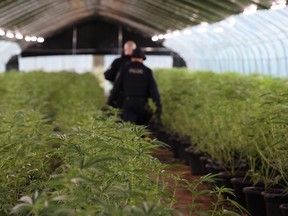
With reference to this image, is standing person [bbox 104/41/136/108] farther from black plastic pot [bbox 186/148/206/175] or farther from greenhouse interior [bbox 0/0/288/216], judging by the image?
black plastic pot [bbox 186/148/206/175]

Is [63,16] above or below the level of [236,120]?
above

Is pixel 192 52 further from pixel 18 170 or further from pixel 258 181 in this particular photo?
pixel 18 170

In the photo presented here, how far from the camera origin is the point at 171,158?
35.7 feet

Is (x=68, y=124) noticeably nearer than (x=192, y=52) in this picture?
Yes

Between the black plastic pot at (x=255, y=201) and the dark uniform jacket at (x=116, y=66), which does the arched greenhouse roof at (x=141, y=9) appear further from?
the black plastic pot at (x=255, y=201)

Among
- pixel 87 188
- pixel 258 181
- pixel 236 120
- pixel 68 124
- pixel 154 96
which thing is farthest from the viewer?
pixel 154 96

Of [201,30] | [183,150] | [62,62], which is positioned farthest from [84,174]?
[62,62]

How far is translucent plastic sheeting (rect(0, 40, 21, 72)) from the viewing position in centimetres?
3275

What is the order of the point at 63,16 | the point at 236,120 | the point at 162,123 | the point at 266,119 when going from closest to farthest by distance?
the point at 266,119 → the point at 236,120 → the point at 162,123 → the point at 63,16

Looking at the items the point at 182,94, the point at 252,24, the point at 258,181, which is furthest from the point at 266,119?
the point at 252,24

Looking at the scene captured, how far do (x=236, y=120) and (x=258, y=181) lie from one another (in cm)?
84

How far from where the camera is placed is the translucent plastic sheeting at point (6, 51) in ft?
107

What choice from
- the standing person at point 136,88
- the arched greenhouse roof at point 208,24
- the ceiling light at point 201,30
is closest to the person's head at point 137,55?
the standing person at point 136,88

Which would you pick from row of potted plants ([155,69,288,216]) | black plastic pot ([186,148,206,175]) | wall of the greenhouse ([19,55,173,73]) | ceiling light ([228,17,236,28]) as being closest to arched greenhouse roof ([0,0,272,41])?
ceiling light ([228,17,236,28])
